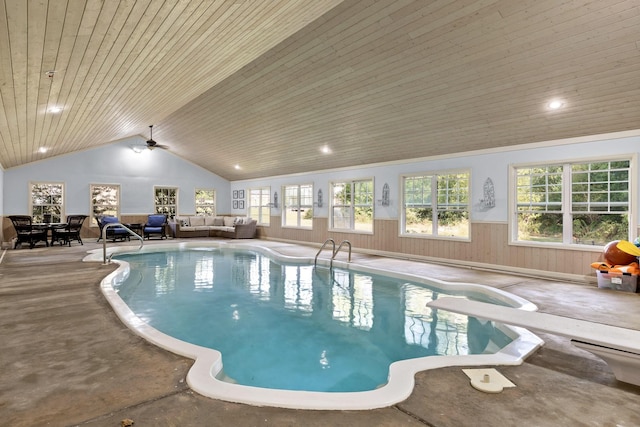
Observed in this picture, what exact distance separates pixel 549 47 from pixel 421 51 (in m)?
1.48

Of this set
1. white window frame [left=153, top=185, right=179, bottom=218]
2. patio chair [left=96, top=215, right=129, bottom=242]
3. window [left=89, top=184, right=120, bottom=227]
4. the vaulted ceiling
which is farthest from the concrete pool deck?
white window frame [left=153, top=185, right=179, bottom=218]

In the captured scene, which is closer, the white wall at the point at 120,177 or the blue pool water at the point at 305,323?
the blue pool water at the point at 305,323

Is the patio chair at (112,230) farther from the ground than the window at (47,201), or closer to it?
closer to it

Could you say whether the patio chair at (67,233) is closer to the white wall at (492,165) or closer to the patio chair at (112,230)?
the patio chair at (112,230)

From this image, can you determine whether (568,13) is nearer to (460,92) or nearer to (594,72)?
(594,72)

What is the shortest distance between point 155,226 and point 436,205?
9.36 meters

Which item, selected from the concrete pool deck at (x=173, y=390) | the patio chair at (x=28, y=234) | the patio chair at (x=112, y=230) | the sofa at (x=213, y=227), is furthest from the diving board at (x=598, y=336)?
the patio chair at (x=112, y=230)

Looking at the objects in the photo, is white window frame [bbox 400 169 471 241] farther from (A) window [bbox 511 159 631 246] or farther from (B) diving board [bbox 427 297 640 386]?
(B) diving board [bbox 427 297 640 386]

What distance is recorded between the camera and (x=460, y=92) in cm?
540

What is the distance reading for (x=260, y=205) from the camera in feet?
43.6

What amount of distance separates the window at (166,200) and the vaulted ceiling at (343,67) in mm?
5203

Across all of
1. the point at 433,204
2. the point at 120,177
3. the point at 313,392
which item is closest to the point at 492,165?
the point at 433,204

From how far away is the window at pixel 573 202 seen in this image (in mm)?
5547

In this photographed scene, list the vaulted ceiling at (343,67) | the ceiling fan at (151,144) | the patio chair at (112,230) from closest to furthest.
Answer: the vaulted ceiling at (343,67) < the ceiling fan at (151,144) < the patio chair at (112,230)
